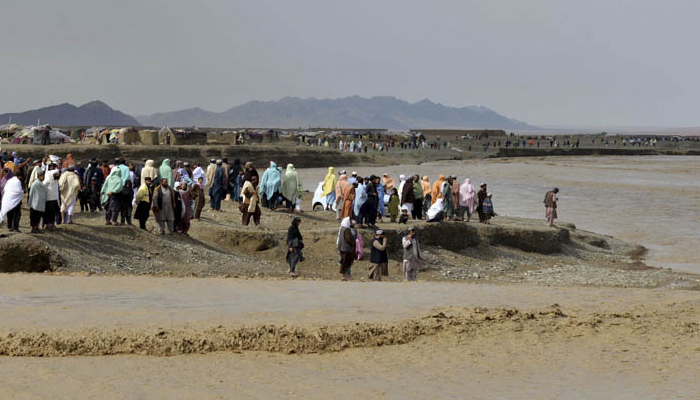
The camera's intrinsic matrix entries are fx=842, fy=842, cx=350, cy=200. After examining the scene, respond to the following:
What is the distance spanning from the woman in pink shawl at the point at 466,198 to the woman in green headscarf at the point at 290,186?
12.8 feet

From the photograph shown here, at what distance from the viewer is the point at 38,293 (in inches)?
399

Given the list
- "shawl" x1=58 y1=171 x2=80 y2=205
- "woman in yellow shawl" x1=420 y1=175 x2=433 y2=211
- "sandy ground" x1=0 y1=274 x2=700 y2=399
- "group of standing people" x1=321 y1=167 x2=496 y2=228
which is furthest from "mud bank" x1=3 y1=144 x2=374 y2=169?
"sandy ground" x1=0 y1=274 x2=700 y2=399

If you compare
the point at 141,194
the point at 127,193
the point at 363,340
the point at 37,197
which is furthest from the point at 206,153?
the point at 363,340

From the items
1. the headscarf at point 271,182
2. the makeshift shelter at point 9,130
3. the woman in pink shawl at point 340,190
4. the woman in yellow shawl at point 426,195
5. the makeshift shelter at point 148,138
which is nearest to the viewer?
the woman in pink shawl at point 340,190

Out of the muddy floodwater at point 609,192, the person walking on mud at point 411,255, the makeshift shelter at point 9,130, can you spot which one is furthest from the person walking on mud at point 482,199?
the makeshift shelter at point 9,130

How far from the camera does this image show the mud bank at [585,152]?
247ft

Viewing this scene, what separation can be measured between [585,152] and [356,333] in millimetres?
74965

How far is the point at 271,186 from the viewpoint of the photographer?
19.6 meters

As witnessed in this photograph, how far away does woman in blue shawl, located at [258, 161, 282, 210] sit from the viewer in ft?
64.1

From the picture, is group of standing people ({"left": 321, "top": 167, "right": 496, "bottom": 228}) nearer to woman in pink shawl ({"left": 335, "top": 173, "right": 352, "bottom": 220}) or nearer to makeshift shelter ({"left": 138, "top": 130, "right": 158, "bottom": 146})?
woman in pink shawl ({"left": 335, "top": 173, "right": 352, "bottom": 220})

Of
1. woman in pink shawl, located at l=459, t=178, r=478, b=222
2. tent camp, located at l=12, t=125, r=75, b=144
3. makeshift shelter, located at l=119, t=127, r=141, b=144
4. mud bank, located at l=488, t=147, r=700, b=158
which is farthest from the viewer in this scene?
mud bank, located at l=488, t=147, r=700, b=158

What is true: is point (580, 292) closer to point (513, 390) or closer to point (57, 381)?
point (513, 390)

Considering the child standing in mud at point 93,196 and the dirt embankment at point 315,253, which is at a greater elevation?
the child standing in mud at point 93,196

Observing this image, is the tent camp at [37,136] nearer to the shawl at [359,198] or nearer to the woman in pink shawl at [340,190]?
the woman in pink shawl at [340,190]
